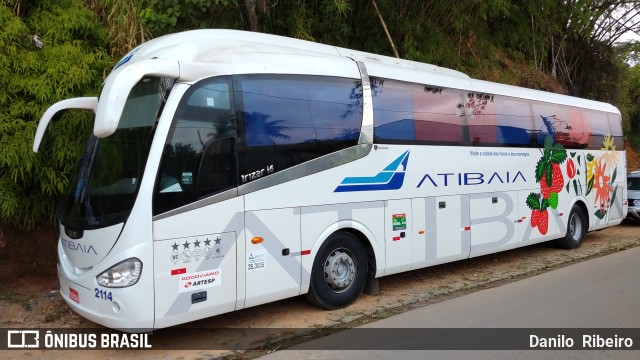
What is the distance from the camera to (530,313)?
20.7 ft

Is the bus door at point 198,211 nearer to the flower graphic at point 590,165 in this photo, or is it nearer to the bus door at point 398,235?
the bus door at point 398,235

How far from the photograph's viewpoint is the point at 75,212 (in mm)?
5230

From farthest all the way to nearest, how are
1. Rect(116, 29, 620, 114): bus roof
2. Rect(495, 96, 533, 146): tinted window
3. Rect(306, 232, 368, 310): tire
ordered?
Rect(495, 96, 533, 146): tinted window < Rect(306, 232, 368, 310): tire < Rect(116, 29, 620, 114): bus roof

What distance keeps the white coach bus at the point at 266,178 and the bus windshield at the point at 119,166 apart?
0.02 meters

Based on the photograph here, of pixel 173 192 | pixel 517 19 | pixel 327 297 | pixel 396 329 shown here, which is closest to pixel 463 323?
pixel 396 329

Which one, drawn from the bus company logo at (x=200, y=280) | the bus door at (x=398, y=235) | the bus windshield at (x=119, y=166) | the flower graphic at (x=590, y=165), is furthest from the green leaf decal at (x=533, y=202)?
the bus windshield at (x=119, y=166)

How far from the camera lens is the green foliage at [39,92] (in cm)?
664

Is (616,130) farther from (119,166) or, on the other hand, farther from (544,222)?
(119,166)

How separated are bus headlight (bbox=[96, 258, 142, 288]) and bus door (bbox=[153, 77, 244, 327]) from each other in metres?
0.17

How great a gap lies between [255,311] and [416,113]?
11.4ft

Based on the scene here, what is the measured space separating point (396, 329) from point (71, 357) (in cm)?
336

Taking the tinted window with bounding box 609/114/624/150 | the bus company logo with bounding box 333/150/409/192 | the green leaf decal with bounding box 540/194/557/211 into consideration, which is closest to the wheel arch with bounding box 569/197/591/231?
the green leaf decal with bounding box 540/194/557/211

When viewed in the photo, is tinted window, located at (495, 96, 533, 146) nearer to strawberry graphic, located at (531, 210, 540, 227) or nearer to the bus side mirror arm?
strawberry graphic, located at (531, 210, 540, 227)

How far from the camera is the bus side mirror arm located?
5.74 m
